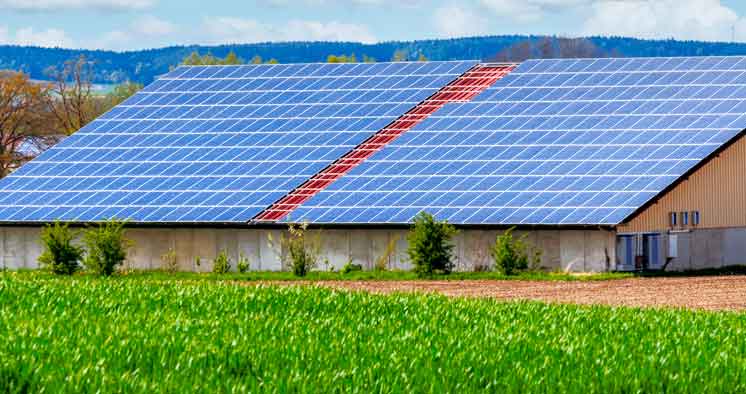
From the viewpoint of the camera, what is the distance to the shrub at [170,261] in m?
59.1

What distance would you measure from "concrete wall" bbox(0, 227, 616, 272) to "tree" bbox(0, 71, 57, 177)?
4708 cm

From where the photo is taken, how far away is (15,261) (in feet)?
204

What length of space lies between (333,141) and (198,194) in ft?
21.9

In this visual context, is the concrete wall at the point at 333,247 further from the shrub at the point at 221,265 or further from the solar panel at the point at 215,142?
the shrub at the point at 221,265

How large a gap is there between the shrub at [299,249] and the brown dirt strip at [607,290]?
10.4 ft

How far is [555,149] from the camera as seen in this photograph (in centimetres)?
6075

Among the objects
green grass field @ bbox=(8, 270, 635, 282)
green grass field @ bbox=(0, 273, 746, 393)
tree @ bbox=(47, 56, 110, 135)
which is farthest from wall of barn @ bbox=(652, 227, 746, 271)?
tree @ bbox=(47, 56, 110, 135)

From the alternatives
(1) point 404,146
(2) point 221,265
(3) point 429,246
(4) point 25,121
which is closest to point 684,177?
(3) point 429,246

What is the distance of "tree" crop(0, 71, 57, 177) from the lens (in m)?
112

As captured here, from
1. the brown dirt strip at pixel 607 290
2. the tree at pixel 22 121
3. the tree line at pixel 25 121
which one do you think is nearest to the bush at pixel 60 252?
the brown dirt strip at pixel 607 290

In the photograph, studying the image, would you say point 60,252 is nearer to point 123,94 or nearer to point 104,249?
point 104,249

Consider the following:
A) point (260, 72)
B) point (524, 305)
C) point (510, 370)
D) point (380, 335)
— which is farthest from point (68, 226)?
point (510, 370)

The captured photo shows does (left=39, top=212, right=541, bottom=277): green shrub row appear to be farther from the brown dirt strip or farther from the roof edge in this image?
the roof edge

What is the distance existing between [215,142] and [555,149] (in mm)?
15267
